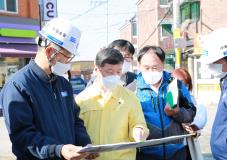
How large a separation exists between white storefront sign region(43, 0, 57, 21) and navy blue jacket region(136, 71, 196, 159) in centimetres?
1465

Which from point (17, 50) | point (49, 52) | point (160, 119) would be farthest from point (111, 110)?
point (17, 50)

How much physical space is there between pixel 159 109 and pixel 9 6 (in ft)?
56.0

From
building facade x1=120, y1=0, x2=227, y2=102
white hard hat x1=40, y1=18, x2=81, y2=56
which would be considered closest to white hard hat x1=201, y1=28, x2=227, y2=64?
white hard hat x1=40, y1=18, x2=81, y2=56

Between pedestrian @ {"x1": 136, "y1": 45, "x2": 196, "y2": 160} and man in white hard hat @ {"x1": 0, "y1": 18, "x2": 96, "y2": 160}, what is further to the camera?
pedestrian @ {"x1": 136, "y1": 45, "x2": 196, "y2": 160}

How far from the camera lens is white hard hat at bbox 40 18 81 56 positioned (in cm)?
289

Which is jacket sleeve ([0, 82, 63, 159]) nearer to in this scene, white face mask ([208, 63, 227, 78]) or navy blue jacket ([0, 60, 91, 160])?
navy blue jacket ([0, 60, 91, 160])

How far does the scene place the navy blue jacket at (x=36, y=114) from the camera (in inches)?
105

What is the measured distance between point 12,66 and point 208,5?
11.3m

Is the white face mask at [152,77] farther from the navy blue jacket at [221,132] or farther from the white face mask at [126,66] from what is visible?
the navy blue jacket at [221,132]

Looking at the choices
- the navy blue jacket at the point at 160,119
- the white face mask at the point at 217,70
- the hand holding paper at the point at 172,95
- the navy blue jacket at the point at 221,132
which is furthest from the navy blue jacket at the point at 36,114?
the white face mask at the point at 217,70

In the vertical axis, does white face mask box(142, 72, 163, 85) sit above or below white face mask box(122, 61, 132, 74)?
below

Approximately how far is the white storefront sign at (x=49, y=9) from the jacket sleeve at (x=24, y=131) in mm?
15485

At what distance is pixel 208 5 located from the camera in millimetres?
23484

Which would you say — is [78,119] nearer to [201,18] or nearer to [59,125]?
[59,125]
